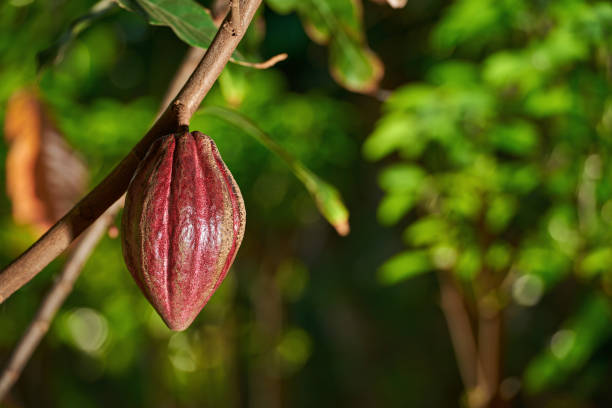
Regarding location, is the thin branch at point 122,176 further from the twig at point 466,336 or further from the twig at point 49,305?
the twig at point 466,336

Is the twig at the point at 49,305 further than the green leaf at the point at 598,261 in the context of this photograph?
No

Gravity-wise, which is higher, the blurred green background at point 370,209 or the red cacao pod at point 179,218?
the red cacao pod at point 179,218

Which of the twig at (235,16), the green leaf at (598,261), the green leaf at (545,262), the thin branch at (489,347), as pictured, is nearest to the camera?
the twig at (235,16)

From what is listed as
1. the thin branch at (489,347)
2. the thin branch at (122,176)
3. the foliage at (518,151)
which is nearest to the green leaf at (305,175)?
the thin branch at (122,176)

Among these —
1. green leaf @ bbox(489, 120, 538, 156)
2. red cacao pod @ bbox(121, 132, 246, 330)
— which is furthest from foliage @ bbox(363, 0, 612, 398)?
red cacao pod @ bbox(121, 132, 246, 330)

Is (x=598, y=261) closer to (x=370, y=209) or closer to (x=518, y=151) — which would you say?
(x=518, y=151)

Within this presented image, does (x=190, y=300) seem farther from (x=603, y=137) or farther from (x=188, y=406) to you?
(x=188, y=406)

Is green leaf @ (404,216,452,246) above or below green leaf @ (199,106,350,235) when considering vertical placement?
below

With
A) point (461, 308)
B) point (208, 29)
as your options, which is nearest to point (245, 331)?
point (461, 308)

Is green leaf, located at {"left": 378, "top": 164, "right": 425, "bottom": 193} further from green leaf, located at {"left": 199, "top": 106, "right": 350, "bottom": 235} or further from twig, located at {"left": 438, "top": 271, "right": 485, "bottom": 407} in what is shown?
green leaf, located at {"left": 199, "top": 106, "right": 350, "bottom": 235}
